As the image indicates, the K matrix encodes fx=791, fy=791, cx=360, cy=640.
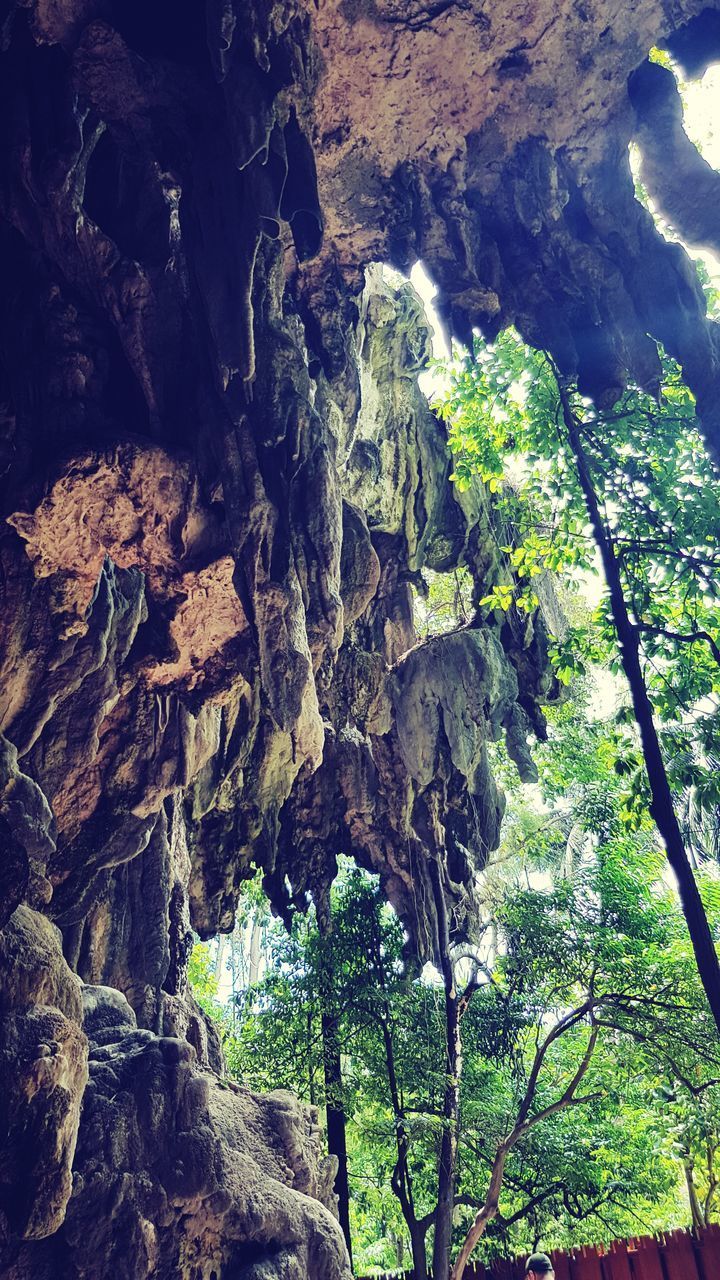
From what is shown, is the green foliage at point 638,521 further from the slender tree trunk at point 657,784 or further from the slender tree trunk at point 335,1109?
the slender tree trunk at point 335,1109

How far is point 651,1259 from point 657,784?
8.23 meters

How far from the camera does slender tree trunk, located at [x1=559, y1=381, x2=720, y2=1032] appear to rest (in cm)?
358

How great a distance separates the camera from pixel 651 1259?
8.99 m

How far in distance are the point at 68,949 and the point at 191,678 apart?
2766 mm

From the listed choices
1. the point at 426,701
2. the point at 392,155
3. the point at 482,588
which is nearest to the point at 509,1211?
the point at 426,701

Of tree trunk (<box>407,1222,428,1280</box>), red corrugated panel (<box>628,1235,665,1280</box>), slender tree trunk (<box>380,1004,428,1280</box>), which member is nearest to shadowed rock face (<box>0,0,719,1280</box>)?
slender tree trunk (<box>380,1004,428,1280</box>)

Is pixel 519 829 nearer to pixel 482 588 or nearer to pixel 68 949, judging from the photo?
pixel 482 588

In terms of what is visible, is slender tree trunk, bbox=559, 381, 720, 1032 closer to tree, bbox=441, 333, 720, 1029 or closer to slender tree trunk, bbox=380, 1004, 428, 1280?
tree, bbox=441, 333, 720, 1029

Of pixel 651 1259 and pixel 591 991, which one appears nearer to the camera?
pixel 651 1259

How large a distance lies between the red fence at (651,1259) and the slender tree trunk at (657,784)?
7699mm

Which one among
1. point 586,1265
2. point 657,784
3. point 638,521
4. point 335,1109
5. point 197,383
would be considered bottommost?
point 586,1265

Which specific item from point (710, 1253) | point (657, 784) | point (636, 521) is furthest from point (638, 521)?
point (710, 1253)

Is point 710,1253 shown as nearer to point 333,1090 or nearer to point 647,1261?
point 647,1261

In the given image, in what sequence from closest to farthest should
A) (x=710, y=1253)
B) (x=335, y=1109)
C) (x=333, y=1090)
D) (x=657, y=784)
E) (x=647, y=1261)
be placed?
(x=657, y=784), (x=710, y=1253), (x=647, y=1261), (x=333, y=1090), (x=335, y=1109)
